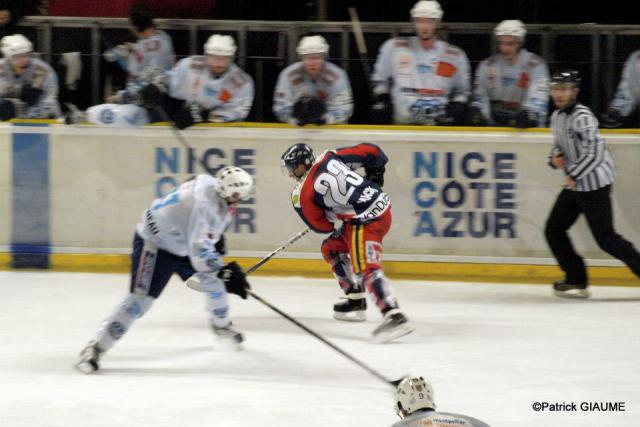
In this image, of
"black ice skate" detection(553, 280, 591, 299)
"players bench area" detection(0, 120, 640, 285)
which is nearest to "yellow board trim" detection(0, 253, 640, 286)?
"players bench area" detection(0, 120, 640, 285)

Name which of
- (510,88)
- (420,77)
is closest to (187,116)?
(420,77)

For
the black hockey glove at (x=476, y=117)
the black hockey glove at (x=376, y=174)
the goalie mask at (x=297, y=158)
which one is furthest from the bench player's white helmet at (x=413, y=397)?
the black hockey glove at (x=476, y=117)

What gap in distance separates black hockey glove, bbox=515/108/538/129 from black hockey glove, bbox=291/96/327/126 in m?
1.49

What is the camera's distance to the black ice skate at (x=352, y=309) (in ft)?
26.7

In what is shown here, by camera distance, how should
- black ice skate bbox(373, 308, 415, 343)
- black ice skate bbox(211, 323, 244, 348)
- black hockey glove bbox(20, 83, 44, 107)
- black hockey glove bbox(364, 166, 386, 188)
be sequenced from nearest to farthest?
black ice skate bbox(211, 323, 244, 348) < black ice skate bbox(373, 308, 415, 343) < black hockey glove bbox(364, 166, 386, 188) < black hockey glove bbox(20, 83, 44, 107)

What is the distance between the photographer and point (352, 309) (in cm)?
818

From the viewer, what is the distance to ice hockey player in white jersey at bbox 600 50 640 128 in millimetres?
9219

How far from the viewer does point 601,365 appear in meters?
6.87

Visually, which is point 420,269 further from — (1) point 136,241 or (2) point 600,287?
(1) point 136,241

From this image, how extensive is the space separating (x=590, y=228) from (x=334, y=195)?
212 centimetres

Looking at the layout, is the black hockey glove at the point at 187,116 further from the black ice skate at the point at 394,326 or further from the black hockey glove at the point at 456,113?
the black ice skate at the point at 394,326

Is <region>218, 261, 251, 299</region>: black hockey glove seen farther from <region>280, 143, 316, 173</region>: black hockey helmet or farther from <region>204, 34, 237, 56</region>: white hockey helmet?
<region>204, 34, 237, 56</region>: white hockey helmet

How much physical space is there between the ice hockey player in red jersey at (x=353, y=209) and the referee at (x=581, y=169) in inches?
63.4

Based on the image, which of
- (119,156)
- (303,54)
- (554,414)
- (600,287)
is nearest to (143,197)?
(119,156)
